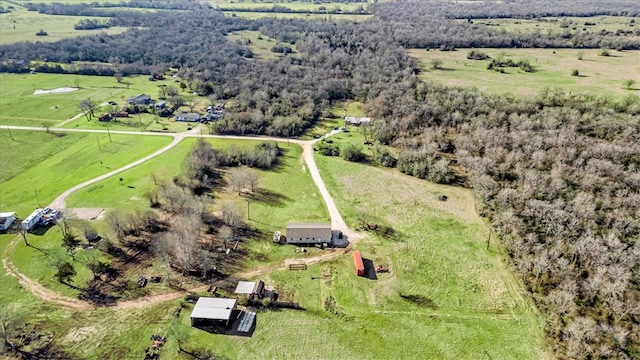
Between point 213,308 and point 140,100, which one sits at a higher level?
point 140,100

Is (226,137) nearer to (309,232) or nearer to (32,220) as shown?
(32,220)

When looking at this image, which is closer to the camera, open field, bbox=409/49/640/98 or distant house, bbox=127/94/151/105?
open field, bbox=409/49/640/98

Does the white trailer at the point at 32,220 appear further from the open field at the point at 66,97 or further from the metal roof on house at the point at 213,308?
the open field at the point at 66,97

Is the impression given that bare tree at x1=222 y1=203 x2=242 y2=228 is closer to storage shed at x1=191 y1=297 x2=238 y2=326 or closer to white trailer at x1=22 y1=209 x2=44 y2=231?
storage shed at x1=191 y1=297 x2=238 y2=326

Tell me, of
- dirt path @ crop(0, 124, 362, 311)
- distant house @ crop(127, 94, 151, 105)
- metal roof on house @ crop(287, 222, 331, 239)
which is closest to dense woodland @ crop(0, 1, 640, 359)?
dirt path @ crop(0, 124, 362, 311)

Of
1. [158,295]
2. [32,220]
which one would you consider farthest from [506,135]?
[32,220]

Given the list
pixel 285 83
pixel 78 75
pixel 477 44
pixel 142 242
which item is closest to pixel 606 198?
pixel 142 242
